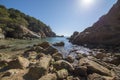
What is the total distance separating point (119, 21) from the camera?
4175 cm

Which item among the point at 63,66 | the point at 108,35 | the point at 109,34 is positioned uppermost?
the point at 109,34

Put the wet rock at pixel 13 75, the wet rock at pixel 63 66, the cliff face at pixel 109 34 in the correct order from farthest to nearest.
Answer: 1. the cliff face at pixel 109 34
2. the wet rock at pixel 63 66
3. the wet rock at pixel 13 75

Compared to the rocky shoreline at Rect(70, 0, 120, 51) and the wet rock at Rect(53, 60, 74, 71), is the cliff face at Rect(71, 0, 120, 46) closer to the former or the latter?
the rocky shoreline at Rect(70, 0, 120, 51)

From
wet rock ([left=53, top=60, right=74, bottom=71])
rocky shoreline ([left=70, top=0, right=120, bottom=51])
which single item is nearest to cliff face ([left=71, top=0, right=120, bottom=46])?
rocky shoreline ([left=70, top=0, right=120, bottom=51])

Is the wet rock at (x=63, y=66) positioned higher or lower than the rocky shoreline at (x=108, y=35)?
lower

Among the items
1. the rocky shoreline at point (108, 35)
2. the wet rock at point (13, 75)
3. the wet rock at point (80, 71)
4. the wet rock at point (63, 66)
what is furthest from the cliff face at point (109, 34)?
the wet rock at point (13, 75)

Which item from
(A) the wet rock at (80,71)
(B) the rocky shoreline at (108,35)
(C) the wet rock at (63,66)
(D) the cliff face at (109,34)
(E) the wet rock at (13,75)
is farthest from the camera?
(D) the cliff face at (109,34)

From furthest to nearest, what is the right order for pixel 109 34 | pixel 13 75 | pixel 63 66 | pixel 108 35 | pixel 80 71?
1. pixel 108 35
2. pixel 109 34
3. pixel 63 66
4. pixel 80 71
5. pixel 13 75

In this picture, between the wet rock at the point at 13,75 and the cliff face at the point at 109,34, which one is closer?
the wet rock at the point at 13,75

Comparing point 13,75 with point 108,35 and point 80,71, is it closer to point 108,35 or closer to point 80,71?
point 80,71

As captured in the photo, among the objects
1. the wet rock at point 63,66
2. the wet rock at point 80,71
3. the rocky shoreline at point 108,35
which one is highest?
the rocky shoreline at point 108,35

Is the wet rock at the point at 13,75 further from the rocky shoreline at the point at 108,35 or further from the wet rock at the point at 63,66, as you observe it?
the rocky shoreline at the point at 108,35

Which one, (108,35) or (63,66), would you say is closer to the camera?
(63,66)

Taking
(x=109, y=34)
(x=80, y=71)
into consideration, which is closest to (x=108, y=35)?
(x=109, y=34)
